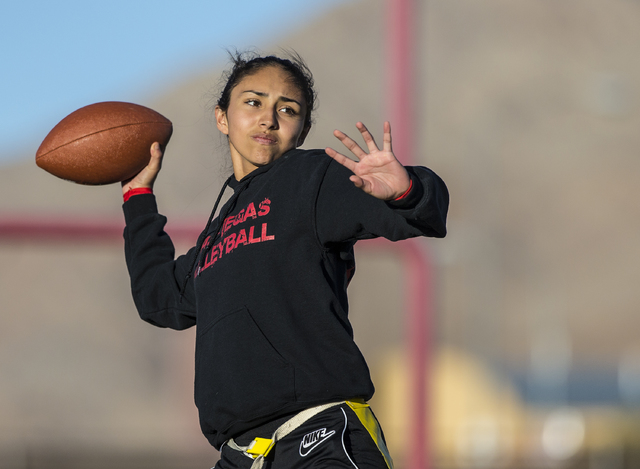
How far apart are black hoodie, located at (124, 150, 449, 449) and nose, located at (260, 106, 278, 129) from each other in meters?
0.09

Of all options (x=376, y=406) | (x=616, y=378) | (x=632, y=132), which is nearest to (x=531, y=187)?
(x=632, y=132)

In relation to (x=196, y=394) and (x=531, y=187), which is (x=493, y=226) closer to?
(x=531, y=187)

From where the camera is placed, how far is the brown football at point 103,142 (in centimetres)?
204

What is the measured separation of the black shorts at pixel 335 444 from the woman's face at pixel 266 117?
488 mm

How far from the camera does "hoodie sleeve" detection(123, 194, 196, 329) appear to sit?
6.09 ft

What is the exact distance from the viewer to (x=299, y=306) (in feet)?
4.95

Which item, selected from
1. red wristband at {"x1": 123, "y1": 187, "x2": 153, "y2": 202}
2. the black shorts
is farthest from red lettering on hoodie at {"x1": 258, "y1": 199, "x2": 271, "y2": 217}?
red wristband at {"x1": 123, "y1": 187, "x2": 153, "y2": 202}

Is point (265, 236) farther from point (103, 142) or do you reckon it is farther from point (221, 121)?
point (103, 142)

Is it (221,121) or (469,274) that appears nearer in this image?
(221,121)

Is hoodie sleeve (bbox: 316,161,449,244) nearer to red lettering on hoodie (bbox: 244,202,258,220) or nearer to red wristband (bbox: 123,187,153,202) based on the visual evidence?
red lettering on hoodie (bbox: 244,202,258,220)

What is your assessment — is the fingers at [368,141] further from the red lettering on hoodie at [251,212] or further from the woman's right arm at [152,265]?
the woman's right arm at [152,265]

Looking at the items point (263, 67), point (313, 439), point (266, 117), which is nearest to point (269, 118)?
point (266, 117)

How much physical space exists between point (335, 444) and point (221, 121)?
28.5 inches

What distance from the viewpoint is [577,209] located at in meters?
27.2
